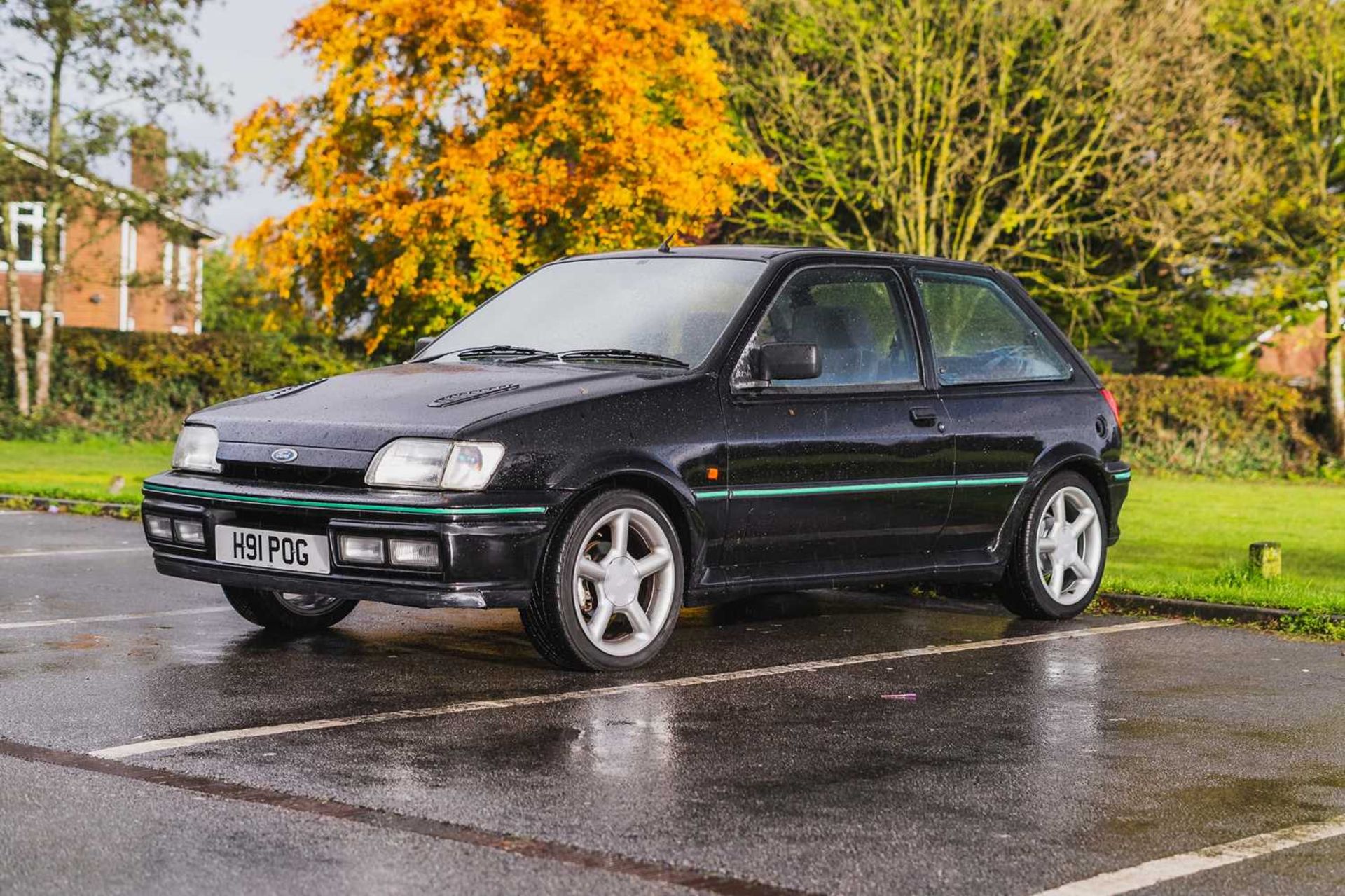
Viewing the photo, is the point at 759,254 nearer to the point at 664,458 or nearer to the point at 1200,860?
the point at 664,458

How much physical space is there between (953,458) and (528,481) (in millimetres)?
2497

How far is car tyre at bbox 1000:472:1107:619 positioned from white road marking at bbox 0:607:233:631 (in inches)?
155

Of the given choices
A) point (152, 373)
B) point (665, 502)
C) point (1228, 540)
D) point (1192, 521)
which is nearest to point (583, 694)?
point (665, 502)

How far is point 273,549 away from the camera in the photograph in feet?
24.8

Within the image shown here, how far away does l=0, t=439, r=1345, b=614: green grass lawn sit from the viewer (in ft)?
35.3

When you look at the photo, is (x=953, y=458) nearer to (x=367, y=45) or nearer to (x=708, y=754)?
(x=708, y=754)

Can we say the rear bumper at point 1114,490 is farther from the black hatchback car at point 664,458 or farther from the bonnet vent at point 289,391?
the bonnet vent at point 289,391

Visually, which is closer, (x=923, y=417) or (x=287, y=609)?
(x=287, y=609)

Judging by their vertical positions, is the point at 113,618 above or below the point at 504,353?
below

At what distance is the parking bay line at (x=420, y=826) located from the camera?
4559 mm

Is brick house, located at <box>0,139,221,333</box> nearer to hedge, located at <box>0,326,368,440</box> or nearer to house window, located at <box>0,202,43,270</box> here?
house window, located at <box>0,202,43,270</box>

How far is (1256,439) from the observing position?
29.6 metres

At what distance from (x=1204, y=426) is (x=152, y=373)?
16.5 meters

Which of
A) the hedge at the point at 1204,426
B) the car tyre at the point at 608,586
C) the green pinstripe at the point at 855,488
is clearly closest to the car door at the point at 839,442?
the green pinstripe at the point at 855,488
